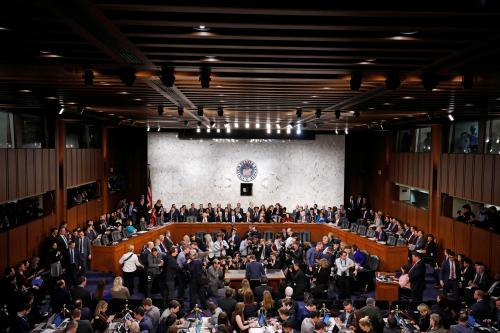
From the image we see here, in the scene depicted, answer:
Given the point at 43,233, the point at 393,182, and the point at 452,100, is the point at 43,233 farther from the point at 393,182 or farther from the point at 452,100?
the point at 393,182

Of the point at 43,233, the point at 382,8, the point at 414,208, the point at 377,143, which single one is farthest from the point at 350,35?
the point at 377,143

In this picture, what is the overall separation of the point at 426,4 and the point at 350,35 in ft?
4.01

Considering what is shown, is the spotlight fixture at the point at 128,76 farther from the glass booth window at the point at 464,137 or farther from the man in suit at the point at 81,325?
the glass booth window at the point at 464,137

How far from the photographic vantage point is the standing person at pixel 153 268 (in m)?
13.6

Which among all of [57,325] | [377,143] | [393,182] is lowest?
[57,325]

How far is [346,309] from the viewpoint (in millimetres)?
9367

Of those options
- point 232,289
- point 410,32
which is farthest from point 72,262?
point 410,32

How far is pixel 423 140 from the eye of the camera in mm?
20250

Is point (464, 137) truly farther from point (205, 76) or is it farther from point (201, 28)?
Answer: point (201, 28)

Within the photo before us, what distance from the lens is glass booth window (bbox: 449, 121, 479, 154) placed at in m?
16.2

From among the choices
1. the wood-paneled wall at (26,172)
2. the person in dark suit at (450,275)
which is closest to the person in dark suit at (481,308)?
the person in dark suit at (450,275)

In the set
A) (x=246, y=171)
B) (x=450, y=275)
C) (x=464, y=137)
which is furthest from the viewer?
(x=246, y=171)

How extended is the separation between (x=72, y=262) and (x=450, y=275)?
396 inches

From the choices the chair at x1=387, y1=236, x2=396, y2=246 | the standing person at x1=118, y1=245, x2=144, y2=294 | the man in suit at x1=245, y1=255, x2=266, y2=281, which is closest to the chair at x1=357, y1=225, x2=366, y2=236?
the chair at x1=387, y1=236, x2=396, y2=246
